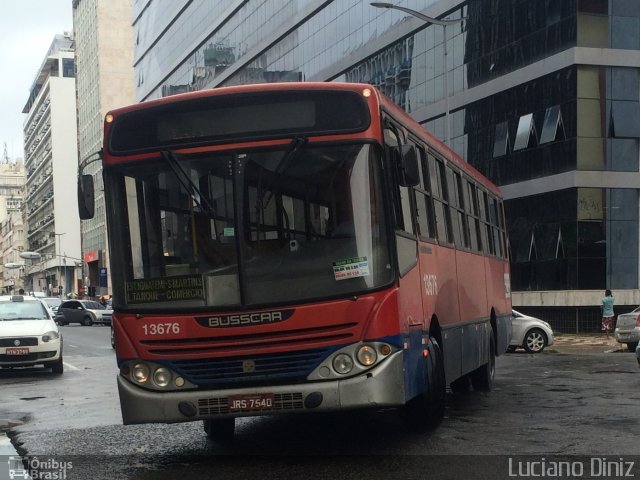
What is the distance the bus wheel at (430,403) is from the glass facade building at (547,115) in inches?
948

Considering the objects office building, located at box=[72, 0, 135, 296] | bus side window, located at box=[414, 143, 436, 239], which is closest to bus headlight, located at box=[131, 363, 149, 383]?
bus side window, located at box=[414, 143, 436, 239]

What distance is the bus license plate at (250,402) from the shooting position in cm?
802

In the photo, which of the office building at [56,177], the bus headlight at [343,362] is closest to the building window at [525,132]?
the bus headlight at [343,362]

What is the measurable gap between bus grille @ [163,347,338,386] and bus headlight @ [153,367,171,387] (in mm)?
239

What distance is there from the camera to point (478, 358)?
43.4ft

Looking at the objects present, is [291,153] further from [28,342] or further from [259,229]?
[28,342]

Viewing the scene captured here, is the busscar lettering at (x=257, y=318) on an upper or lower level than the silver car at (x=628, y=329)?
upper

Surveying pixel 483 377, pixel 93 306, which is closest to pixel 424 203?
pixel 483 377

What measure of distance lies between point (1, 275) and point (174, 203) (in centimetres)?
20002

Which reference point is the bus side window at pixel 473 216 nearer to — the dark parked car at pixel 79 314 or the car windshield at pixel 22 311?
the car windshield at pixel 22 311

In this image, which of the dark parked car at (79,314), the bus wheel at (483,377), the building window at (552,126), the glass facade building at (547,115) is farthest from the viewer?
the dark parked car at (79,314)

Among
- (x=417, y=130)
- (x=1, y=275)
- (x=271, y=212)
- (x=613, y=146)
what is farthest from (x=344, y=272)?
(x=1, y=275)

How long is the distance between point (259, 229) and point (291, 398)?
137 centimetres

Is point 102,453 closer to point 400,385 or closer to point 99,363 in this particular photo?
point 400,385
